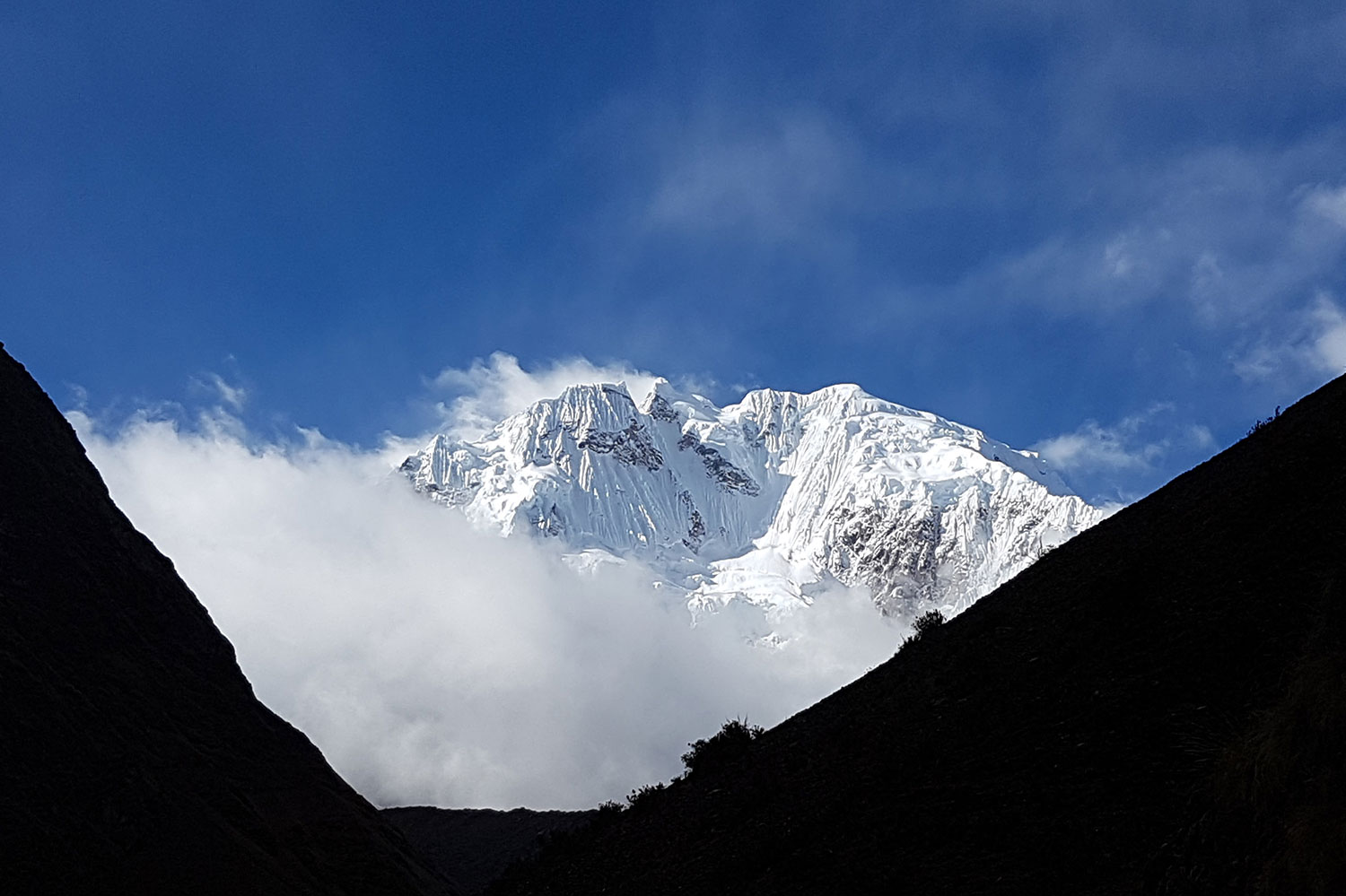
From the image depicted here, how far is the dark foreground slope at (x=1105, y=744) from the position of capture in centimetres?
638

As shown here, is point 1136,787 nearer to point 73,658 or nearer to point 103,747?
point 103,747

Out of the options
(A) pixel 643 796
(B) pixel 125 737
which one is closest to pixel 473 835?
(B) pixel 125 737

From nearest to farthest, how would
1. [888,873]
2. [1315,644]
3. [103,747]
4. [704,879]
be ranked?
[1315,644]
[888,873]
[704,879]
[103,747]

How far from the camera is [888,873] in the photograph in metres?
9.55

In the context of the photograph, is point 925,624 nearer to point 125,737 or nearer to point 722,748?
point 722,748

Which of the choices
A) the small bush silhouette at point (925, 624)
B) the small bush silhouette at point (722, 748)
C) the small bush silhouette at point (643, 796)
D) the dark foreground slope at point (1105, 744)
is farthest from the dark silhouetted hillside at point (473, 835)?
the dark foreground slope at point (1105, 744)

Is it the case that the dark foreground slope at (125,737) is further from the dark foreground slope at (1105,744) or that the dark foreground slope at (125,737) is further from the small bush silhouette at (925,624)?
the small bush silhouette at (925,624)

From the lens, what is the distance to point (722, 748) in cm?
2136

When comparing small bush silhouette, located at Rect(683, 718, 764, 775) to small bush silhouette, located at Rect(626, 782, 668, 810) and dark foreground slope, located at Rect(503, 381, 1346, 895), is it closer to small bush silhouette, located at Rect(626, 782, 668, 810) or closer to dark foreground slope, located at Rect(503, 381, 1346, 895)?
small bush silhouette, located at Rect(626, 782, 668, 810)

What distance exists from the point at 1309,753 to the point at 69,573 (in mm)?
53029

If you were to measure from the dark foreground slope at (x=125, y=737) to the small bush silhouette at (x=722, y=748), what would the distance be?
78.2 feet

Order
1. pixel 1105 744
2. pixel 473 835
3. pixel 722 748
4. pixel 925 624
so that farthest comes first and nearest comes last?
pixel 473 835 → pixel 925 624 → pixel 722 748 → pixel 1105 744

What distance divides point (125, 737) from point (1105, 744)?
4202 centimetres

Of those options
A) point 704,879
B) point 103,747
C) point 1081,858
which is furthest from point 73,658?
point 1081,858
